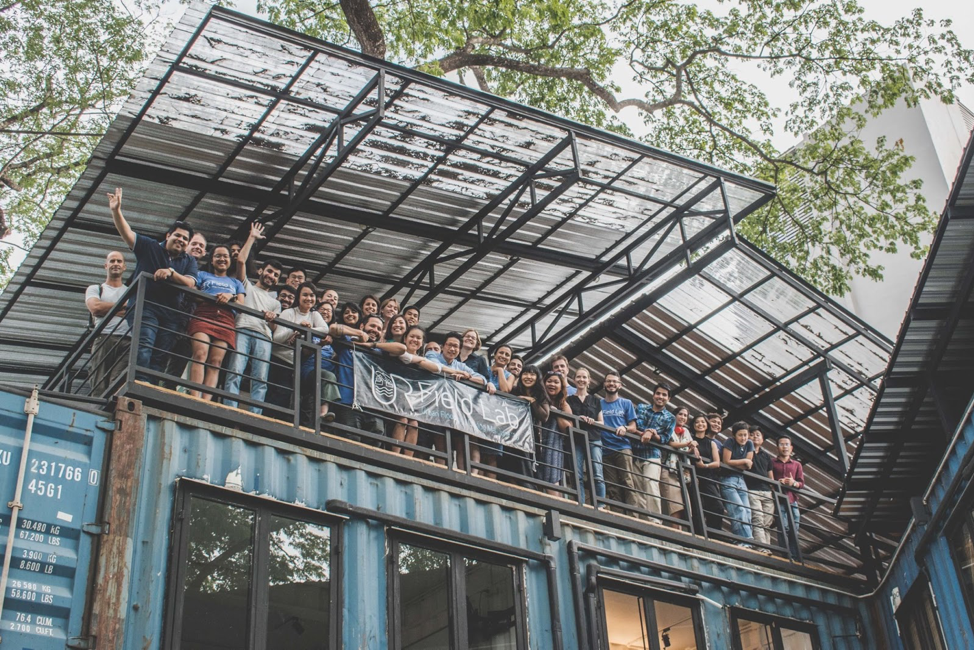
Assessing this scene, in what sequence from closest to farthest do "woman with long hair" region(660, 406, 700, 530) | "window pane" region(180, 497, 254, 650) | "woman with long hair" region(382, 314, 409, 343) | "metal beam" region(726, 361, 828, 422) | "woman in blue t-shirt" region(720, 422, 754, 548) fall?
"window pane" region(180, 497, 254, 650) → "woman with long hair" region(382, 314, 409, 343) → "woman with long hair" region(660, 406, 700, 530) → "woman in blue t-shirt" region(720, 422, 754, 548) → "metal beam" region(726, 361, 828, 422)

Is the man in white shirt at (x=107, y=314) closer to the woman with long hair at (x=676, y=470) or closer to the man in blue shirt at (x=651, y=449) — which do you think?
the man in blue shirt at (x=651, y=449)

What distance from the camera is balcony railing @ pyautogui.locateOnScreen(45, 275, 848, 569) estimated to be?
9789 mm

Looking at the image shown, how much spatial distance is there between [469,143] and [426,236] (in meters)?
2.11

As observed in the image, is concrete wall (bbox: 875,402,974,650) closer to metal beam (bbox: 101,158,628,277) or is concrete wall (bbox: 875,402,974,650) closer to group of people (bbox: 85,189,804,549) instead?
group of people (bbox: 85,189,804,549)

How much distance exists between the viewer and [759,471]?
48.7ft

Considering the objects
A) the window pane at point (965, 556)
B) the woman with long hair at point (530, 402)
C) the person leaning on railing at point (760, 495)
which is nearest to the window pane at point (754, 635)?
the person leaning on railing at point (760, 495)

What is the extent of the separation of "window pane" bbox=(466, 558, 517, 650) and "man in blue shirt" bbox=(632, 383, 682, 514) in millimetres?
2757

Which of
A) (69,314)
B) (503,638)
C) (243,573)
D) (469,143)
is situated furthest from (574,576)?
(69,314)

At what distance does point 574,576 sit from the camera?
11367 millimetres

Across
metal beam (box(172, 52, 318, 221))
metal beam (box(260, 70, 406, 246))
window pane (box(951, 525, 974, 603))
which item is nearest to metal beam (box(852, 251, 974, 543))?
window pane (box(951, 525, 974, 603))

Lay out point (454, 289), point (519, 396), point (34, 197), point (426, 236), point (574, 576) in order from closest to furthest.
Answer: point (574, 576)
point (519, 396)
point (426, 236)
point (454, 289)
point (34, 197)

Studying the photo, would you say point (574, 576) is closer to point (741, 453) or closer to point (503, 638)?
point (503, 638)

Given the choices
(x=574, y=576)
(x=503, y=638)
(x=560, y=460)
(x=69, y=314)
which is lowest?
(x=503, y=638)

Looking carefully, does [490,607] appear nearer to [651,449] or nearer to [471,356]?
[471,356]
